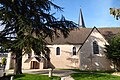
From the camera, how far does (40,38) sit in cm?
2102

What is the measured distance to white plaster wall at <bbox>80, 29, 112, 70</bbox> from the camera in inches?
1325

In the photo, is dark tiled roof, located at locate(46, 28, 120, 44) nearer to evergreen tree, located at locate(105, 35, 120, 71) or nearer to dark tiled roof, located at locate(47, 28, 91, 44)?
dark tiled roof, located at locate(47, 28, 91, 44)

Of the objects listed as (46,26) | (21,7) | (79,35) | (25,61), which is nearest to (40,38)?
(46,26)

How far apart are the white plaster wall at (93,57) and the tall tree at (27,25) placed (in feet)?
32.3

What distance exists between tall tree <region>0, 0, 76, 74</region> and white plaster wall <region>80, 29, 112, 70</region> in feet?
32.3

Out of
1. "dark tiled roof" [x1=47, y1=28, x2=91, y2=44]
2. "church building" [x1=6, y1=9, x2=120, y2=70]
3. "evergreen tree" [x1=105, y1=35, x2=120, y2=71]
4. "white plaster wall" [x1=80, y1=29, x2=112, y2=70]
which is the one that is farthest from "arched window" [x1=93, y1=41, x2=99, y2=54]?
"dark tiled roof" [x1=47, y1=28, x2=91, y2=44]

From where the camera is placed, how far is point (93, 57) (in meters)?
34.1

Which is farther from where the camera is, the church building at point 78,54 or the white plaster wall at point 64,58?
the white plaster wall at point 64,58

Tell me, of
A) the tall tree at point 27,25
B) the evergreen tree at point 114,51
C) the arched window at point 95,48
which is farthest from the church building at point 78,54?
the tall tree at point 27,25

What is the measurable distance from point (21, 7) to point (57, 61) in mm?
20675

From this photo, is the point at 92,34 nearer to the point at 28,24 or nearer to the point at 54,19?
the point at 54,19

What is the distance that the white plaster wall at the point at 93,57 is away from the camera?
110ft

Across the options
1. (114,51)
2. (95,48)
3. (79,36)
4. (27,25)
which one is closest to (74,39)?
(79,36)

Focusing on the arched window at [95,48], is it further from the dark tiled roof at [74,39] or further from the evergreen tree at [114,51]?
the dark tiled roof at [74,39]
